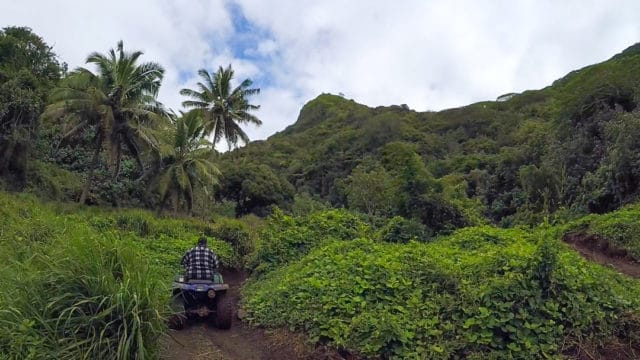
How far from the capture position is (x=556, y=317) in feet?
19.4

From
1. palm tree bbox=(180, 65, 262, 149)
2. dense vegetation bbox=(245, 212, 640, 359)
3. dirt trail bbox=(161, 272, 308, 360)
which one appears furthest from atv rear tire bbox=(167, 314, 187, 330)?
palm tree bbox=(180, 65, 262, 149)

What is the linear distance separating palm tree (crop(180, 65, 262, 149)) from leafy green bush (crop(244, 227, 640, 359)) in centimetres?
3000

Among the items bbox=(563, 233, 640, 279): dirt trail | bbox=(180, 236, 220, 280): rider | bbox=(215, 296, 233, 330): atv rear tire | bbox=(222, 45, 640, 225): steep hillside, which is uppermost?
bbox=(222, 45, 640, 225): steep hillside

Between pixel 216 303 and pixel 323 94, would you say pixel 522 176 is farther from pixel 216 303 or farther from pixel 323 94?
pixel 323 94

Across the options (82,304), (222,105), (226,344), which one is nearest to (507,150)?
(222,105)

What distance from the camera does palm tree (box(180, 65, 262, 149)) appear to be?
36531mm

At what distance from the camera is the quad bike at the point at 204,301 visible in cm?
817

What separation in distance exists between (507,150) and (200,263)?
3037cm

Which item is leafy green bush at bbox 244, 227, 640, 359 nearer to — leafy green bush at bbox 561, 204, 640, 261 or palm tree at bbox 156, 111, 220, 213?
leafy green bush at bbox 561, 204, 640, 261

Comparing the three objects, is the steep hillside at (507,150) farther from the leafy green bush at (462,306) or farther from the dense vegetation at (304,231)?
the leafy green bush at (462,306)

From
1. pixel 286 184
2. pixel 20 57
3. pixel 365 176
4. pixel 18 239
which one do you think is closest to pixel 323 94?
pixel 286 184

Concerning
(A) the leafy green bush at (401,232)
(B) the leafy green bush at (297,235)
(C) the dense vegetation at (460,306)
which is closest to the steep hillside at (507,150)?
(A) the leafy green bush at (401,232)

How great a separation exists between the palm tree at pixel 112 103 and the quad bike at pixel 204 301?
19.6m

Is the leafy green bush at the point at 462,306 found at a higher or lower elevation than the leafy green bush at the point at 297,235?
lower
